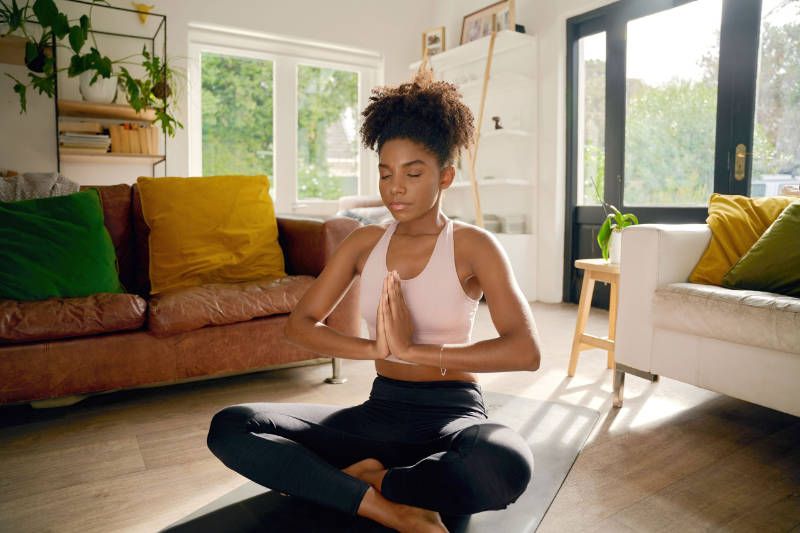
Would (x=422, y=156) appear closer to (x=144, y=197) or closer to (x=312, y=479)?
(x=312, y=479)

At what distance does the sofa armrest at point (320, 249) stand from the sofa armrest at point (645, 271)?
3.49ft

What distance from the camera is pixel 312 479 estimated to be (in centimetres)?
111

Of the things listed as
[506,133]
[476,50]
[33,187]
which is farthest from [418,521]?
[476,50]

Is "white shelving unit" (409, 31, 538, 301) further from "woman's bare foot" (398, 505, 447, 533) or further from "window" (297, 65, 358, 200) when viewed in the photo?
"woman's bare foot" (398, 505, 447, 533)

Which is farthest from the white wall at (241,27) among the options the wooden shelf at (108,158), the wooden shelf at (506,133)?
the wooden shelf at (506,133)

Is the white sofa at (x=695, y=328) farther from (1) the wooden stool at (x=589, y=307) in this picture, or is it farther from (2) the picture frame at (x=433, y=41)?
(2) the picture frame at (x=433, y=41)

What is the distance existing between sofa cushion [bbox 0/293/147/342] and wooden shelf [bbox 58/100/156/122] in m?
2.38

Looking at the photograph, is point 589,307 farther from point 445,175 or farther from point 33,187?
point 33,187

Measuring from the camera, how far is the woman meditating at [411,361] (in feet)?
3.57

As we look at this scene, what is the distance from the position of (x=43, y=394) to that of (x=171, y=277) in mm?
715

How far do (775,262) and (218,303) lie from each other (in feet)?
6.47

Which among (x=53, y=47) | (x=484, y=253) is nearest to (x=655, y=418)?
(x=484, y=253)

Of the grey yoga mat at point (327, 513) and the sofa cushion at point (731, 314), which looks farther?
the sofa cushion at point (731, 314)

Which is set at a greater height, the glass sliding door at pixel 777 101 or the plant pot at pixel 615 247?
the glass sliding door at pixel 777 101
